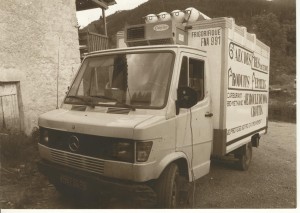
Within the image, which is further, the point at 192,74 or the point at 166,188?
the point at 192,74

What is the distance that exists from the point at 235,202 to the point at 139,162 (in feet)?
7.11

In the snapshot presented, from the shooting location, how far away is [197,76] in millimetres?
4590

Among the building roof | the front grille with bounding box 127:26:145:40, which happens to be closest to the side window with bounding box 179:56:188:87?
the front grille with bounding box 127:26:145:40

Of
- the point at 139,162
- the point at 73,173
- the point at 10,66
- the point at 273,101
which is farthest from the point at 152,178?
the point at 273,101

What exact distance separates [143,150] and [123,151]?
20cm

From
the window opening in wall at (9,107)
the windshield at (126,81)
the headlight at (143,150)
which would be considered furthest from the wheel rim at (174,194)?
the window opening in wall at (9,107)

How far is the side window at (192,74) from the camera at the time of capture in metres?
4.18

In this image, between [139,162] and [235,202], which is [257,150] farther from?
[139,162]

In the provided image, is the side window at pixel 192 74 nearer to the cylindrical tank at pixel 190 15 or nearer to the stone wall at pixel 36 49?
the cylindrical tank at pixel 190 15

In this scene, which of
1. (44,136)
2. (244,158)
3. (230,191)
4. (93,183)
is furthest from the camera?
(244,158)

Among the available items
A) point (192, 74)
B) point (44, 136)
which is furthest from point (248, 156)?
point (44, 136)

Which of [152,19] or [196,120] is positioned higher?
[152,19]

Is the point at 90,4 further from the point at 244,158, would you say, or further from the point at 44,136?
the point at 44,136

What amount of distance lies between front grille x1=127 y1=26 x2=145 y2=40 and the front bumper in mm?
2037
